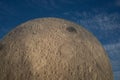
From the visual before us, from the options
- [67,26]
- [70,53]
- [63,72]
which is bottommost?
[63,72]

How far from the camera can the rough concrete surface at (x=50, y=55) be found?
273 inches

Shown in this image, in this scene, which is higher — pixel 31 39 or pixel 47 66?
pixel 31 39

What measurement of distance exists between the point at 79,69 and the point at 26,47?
1805mm

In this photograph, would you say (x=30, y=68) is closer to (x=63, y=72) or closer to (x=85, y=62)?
(x=63, y=72)

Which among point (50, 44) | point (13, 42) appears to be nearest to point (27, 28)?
point (13, 42)

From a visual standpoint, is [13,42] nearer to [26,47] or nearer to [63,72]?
[26,47]

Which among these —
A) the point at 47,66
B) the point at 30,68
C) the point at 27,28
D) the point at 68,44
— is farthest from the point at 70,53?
the point at 27,28

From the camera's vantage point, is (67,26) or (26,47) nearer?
(26,47)

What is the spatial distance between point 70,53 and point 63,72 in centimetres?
66

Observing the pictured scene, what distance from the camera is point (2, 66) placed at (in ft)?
24.8

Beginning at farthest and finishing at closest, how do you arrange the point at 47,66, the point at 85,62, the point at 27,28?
the point at 27,28, the point at 85,62, the point at 47,66

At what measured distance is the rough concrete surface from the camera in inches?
273

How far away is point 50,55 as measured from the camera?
23.1 ft

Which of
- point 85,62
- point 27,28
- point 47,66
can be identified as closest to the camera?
point 47,66
